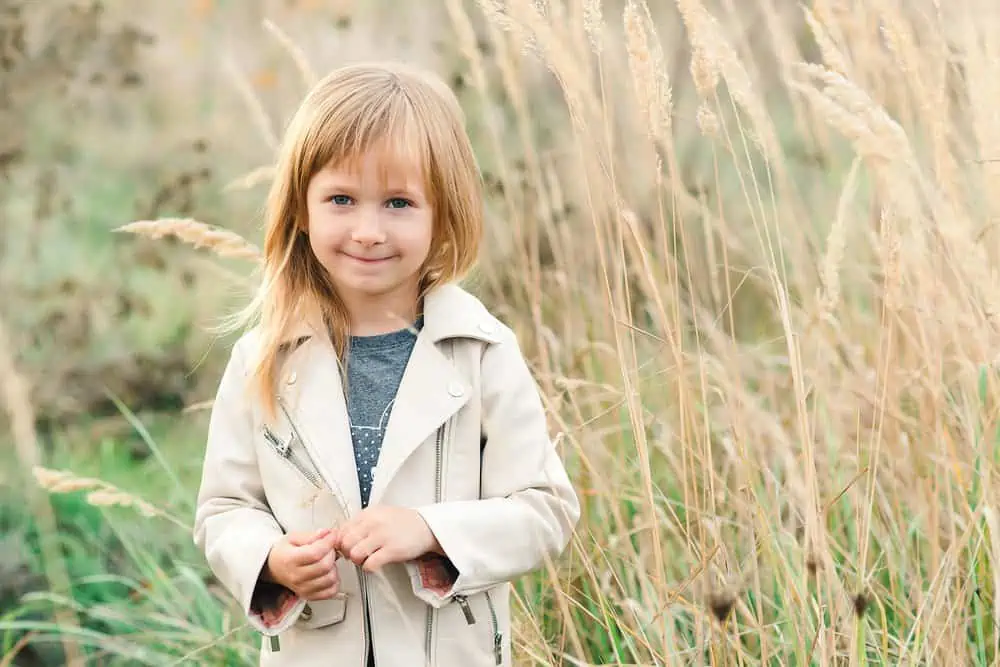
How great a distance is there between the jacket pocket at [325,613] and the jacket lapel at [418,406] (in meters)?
0.14

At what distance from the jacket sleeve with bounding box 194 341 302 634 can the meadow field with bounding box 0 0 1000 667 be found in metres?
0.27

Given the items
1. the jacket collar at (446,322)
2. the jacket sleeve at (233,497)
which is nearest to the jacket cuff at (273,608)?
the jacket sleeve at (233,497)

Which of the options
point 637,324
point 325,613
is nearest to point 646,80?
Answer: point 325,613

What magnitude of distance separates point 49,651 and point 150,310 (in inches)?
36.9

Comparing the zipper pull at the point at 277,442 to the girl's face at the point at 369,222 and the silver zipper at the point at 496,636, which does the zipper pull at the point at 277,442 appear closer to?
the girl's face at the point at 369,222

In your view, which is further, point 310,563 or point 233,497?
point 233,497

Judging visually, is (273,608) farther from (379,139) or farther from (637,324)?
(637,324)

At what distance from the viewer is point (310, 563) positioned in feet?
5.02

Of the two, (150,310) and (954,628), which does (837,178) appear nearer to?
(954,628)

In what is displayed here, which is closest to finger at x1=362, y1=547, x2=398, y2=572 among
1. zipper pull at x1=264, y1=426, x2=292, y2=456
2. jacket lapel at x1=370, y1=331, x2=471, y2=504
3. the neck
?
jacket lapel at x1=370, y1=331, x2=471, y2=504

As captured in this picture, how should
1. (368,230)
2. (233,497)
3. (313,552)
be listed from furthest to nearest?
(233,497) < (368,230) < (313,552)

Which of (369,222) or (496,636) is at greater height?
(369,222)

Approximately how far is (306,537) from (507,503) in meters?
0.26

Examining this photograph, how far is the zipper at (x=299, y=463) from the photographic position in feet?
5.43
